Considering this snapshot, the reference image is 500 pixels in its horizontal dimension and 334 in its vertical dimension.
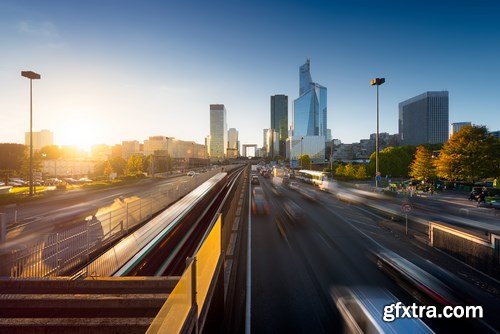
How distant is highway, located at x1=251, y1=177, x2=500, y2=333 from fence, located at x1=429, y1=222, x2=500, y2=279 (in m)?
0.56

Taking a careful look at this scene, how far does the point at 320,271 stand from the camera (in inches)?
476

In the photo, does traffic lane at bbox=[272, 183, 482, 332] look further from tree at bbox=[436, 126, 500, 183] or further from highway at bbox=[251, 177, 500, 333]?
tree at bbox=[436, 126, 500, 183]

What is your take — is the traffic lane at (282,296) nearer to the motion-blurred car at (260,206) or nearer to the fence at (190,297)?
the fence at (190,297)

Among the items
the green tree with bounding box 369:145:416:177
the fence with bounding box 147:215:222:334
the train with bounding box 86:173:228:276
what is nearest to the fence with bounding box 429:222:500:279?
the fence with bounding box 147:215:222:334

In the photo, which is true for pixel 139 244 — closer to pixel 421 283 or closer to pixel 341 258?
pixel 341 258

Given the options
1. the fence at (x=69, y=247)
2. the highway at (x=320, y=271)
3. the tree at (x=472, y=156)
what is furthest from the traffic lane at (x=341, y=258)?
the tree at (x=472, y=156)

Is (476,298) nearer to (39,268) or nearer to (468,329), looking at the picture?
(468,329)

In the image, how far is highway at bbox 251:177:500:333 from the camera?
8336 millimetres

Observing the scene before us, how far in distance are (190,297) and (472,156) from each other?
47.0 m

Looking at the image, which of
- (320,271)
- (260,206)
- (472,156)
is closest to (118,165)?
(260,206)

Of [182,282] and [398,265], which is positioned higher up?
[182,282]

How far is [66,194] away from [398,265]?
125ft

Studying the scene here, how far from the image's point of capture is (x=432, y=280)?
30.9 feet

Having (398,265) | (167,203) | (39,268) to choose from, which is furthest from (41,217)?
(398,265)
